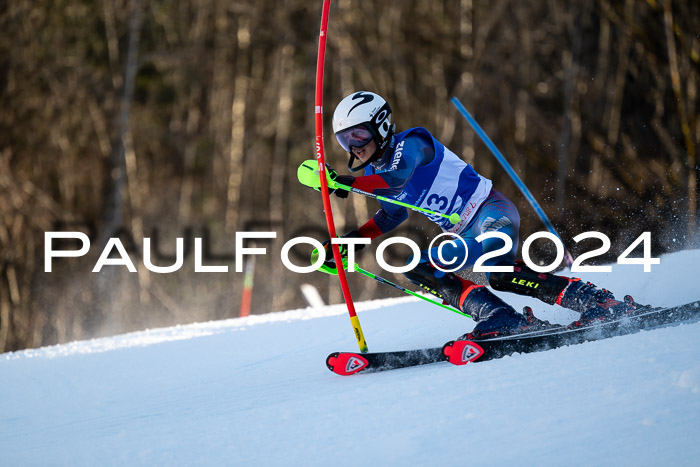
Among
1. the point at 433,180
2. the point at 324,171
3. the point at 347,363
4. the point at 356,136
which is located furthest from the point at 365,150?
the point at 347,363

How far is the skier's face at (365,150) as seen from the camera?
474 centimetres

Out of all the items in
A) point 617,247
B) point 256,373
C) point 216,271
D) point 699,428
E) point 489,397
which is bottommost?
point 216,271

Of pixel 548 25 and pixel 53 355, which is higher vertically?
pixel 548 25

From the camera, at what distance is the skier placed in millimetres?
4555

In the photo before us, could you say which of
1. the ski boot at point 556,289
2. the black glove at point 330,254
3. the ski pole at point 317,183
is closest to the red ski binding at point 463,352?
the ski boot at point 556,289

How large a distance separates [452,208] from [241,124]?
1666cm

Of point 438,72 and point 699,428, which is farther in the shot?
point 438,72

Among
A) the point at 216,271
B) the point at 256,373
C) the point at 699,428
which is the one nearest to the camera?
the point at 699,428

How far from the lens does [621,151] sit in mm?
18203

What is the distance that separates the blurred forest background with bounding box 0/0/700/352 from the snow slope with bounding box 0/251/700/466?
12.3 meters

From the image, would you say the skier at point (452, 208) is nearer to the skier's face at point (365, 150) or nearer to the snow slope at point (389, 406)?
the skier's face at point (365, 150)

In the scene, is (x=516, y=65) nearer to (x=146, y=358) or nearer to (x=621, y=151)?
(x=621, y=151)

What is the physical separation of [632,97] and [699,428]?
1600 centimetres

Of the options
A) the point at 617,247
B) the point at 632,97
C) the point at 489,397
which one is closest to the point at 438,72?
the point at 632,97
